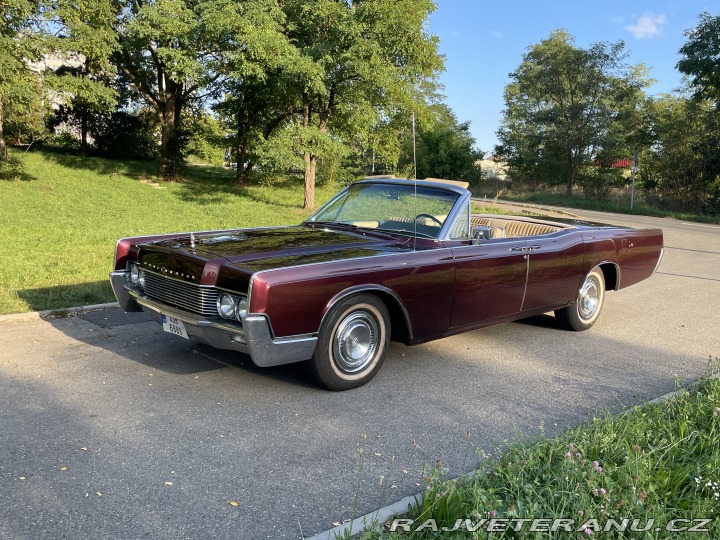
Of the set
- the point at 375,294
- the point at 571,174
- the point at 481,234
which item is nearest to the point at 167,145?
the point at 481,234

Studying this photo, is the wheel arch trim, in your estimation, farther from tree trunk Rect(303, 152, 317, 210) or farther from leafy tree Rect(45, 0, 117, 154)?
leafy tree Rect(45, 0, 117, 154)

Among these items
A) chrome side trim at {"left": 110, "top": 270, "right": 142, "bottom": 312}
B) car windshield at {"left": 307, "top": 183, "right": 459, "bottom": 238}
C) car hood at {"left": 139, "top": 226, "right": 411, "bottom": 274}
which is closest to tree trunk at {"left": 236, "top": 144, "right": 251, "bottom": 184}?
car windshield at {"left": 307, "top": 183, "right": 459, "bottom": 238}

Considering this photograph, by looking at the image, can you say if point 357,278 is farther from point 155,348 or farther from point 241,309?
point 155,348

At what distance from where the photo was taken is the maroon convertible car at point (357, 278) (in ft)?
12.9

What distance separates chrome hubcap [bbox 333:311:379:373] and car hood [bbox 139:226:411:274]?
1.54 feet

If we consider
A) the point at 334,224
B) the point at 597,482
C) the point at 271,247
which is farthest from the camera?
the point at 334,224

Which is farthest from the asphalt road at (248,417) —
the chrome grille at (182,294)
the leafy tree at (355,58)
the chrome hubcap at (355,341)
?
the leafy tree at (355,58)

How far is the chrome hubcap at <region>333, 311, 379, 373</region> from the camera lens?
14.0ft

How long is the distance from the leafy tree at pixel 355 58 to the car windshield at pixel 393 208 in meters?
11.0

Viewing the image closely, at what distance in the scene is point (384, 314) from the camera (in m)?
4.48

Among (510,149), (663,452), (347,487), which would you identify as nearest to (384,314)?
(347,487)

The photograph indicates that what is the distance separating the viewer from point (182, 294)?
4.29 metres

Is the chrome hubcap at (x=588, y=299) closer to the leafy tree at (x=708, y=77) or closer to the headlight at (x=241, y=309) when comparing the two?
the headlight at (x=241, y=309)

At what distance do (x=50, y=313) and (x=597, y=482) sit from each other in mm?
5447
